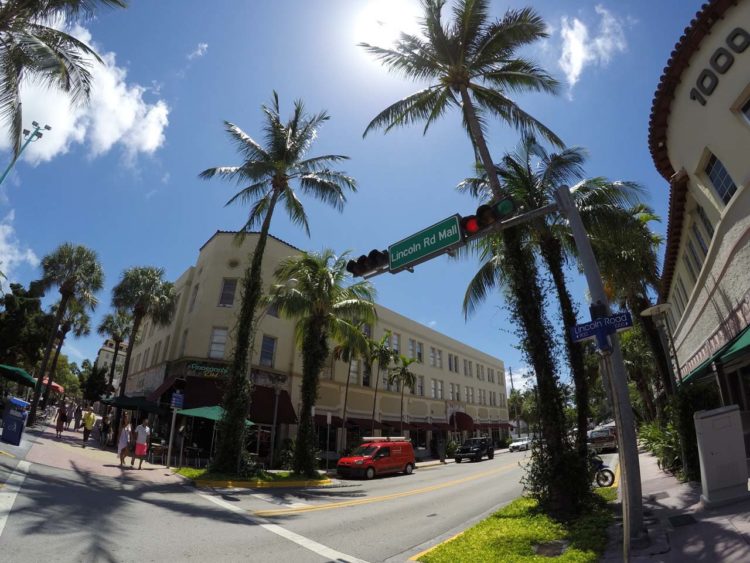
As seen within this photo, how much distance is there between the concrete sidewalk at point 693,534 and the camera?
516 centimetres

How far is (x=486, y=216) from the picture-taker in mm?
7289

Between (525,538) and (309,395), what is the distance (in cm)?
1288

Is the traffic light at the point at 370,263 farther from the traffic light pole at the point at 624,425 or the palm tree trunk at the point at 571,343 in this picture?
the palm tree trunk at the point at 571,343

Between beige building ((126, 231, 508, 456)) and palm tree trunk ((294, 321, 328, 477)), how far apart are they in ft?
8.96

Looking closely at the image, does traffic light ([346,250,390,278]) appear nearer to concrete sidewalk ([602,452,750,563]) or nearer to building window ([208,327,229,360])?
concrete sidewalk ([602,452,750,563])

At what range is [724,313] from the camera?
11.4m

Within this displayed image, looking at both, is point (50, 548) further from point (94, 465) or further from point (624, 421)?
point (94, 465)

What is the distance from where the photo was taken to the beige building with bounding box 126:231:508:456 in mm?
24594

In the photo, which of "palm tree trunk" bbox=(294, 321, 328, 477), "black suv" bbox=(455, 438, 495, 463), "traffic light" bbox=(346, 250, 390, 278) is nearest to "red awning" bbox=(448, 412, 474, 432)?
"black suv" bbox=(455, 438, 495, 463)

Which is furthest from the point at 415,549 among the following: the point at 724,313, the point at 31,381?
the point at 31,381

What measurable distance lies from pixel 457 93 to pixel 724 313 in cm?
956

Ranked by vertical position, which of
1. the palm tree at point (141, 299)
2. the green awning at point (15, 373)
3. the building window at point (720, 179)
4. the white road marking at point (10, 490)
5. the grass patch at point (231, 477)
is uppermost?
the palm tree at point (141, 299)

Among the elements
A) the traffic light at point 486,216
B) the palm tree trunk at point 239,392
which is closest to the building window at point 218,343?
the palm tree trunk at point 239,392

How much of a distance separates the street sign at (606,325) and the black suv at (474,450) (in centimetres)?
2892
